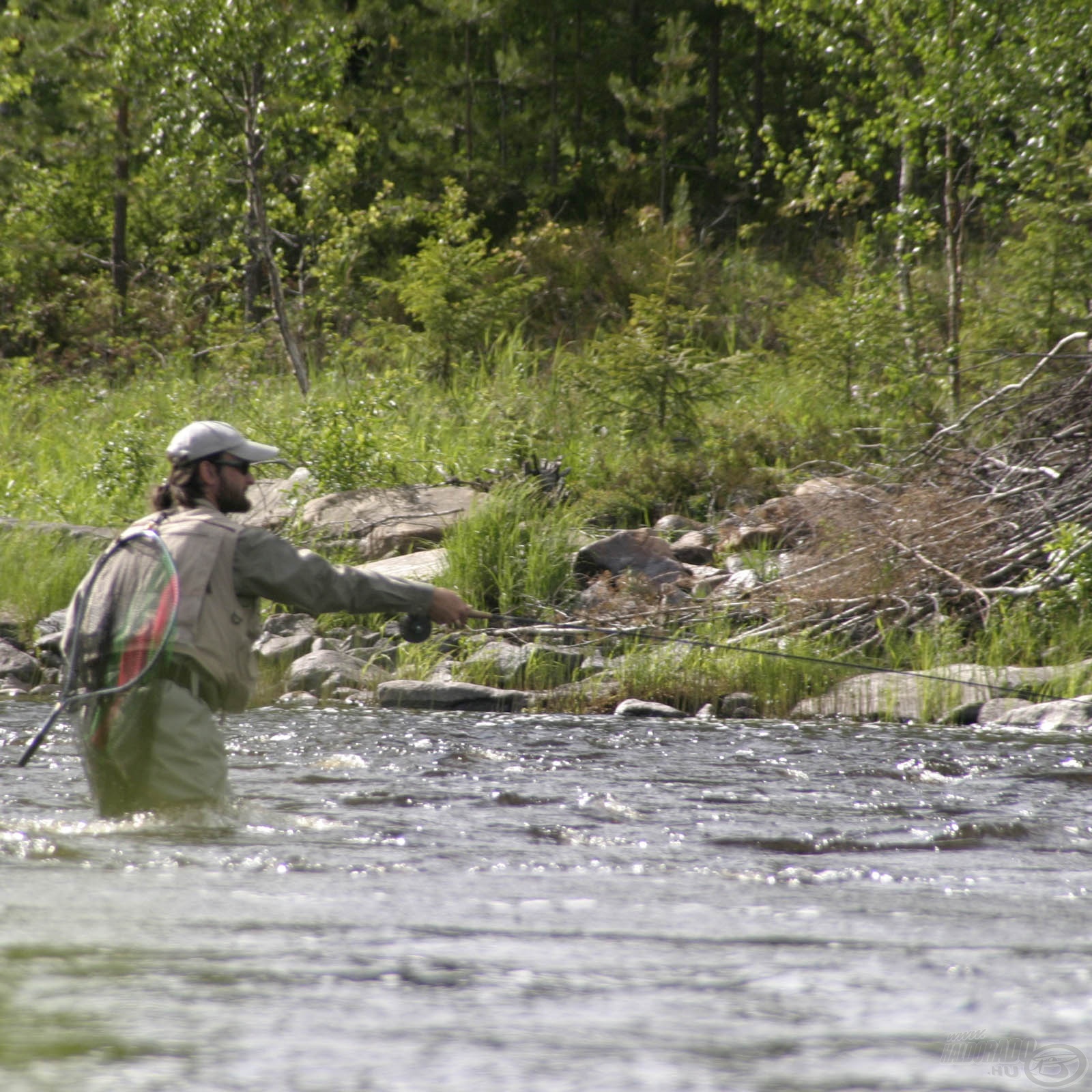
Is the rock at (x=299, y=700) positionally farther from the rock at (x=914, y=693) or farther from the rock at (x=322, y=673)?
the rock at (x=914, y=693)

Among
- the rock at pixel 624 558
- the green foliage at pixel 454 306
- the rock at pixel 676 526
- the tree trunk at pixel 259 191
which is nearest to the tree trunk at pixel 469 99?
the tree trunk at pixel 259 191

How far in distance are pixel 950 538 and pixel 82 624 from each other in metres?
5.77

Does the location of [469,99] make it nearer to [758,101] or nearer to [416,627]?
[758,101]

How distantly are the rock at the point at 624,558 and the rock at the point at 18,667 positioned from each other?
3457 millimetres

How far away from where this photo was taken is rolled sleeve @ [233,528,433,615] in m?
4.68

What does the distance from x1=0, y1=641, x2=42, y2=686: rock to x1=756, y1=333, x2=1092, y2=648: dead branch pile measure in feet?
14.6

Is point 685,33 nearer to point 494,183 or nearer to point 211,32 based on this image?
point 494,183

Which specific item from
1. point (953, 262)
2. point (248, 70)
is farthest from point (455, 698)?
point (248, 70)

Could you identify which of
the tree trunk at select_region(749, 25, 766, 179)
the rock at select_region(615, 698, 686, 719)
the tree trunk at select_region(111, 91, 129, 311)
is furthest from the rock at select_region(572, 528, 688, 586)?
the tree trunk at select_region(749, 25, 766, 179)

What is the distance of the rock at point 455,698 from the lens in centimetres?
852

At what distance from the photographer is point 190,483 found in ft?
16.1

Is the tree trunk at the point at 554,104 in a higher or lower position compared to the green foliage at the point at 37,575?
higher

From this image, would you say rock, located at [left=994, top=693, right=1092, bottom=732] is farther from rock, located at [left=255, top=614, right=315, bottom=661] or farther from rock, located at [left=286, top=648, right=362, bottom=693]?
rock, located at [left=255, top=614, right=315, bottom=661]

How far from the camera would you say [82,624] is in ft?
15.5
